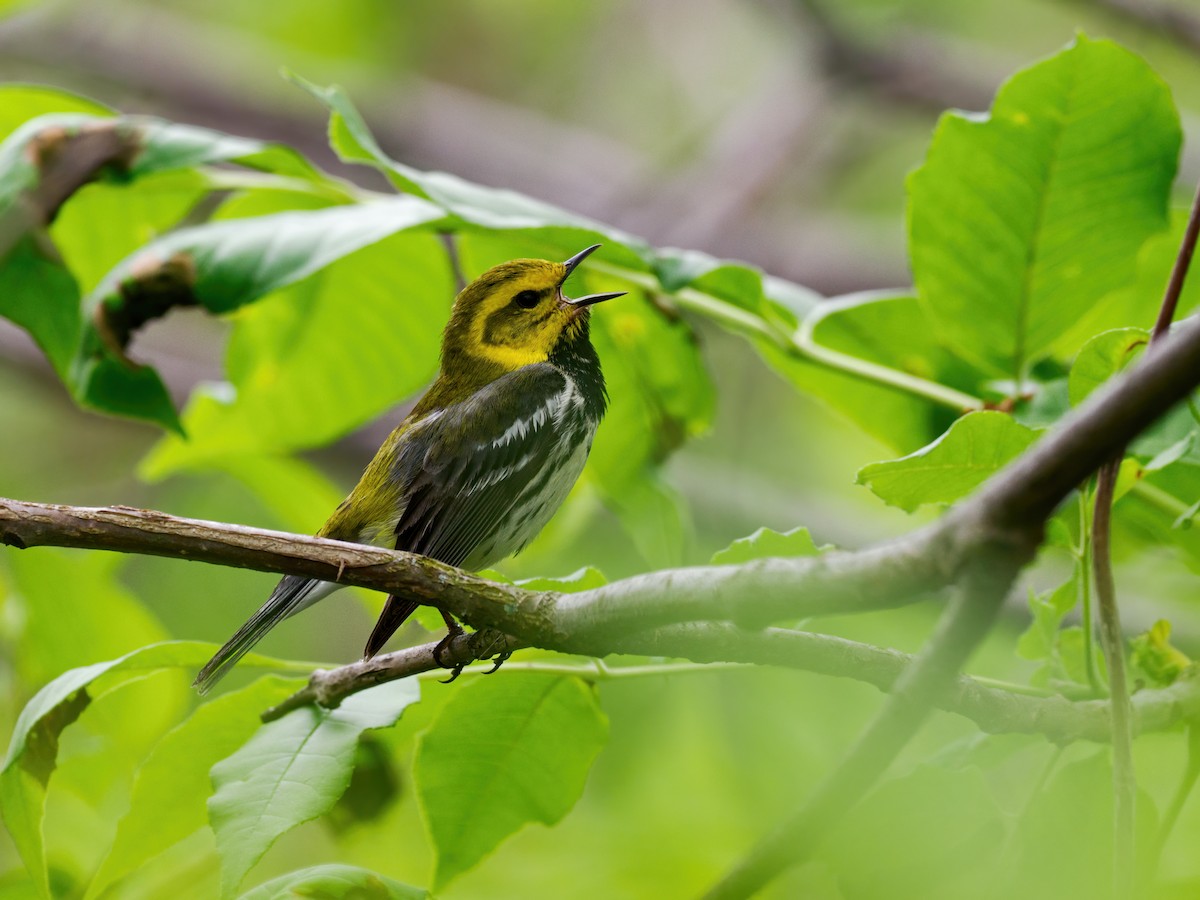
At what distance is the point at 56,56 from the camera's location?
640cm

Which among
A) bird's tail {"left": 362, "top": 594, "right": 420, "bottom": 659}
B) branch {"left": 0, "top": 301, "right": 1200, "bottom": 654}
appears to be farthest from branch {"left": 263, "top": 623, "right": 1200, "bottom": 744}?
bird's tail {"left": 362, "top": 594, "right": 420, "bottom": 659}

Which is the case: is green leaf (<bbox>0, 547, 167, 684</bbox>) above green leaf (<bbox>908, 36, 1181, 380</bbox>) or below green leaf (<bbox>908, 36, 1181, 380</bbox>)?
below

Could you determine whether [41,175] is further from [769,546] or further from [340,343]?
[769,546]

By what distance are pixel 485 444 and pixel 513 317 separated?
361 millimetres

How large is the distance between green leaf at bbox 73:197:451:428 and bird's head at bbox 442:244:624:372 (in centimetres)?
41

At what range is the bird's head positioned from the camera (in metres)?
2.62

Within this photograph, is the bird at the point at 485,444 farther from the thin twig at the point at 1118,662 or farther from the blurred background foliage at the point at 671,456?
the thin twig at the point at 1118,662

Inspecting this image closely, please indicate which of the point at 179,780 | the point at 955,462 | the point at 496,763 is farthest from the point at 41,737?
the point at 955,462

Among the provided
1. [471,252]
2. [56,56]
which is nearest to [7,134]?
[471,252]

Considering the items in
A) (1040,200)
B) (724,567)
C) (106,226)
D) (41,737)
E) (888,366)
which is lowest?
(41,737)

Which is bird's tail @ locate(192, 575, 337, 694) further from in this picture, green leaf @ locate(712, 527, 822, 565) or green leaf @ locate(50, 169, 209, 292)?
green leaf @ locate(50, 169, 209, 292)

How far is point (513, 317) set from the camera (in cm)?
276

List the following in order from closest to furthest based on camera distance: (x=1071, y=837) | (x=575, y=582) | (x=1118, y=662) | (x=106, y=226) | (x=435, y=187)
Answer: (x=1118, y=662)
(x=1071, y=837)
(x=575, y=582)
(x=435, y=187)
(x=106, y=226)

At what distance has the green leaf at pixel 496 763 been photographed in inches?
70.6
